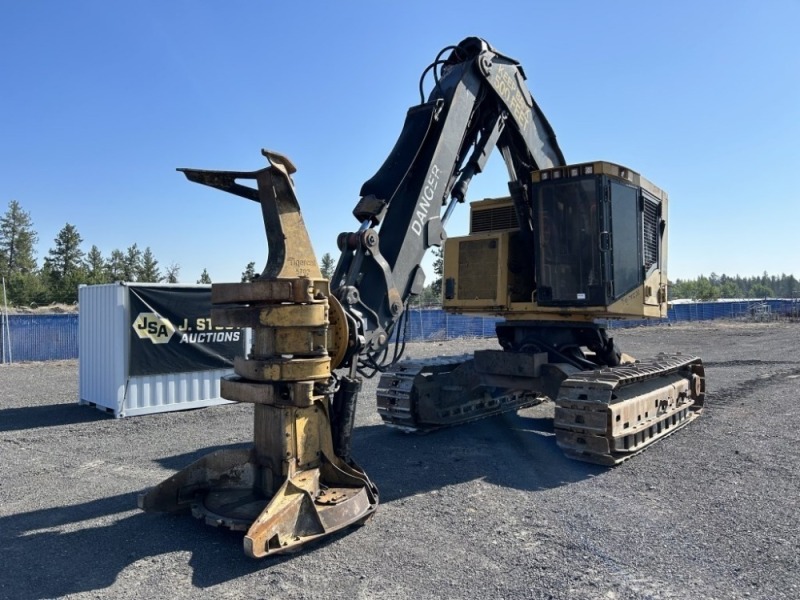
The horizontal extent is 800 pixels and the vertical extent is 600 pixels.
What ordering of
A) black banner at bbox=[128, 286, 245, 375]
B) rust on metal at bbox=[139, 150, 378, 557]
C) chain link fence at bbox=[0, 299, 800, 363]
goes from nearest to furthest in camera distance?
rust on metal at bbox=[139, 150, 378, 557]
black banner at bbox=[128, 286, 245, 375]
chain link fence at bbox=[0, 299, 800, 363]

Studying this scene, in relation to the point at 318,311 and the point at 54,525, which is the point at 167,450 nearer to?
the point at 54,525

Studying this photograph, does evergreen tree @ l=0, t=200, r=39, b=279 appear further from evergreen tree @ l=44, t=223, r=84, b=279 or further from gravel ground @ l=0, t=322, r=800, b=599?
gravel ground @ l=0, t=322, r=800, b=599

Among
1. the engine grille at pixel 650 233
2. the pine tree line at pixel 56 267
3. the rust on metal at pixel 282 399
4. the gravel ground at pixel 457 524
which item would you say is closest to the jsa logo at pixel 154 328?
the gravel ground at pixel 457 524

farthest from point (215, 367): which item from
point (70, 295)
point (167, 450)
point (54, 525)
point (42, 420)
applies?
point (70, 295)

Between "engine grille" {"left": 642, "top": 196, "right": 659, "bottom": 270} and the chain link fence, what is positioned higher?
"engine grille" {"left": 642, "top": 196, "right": 659, "bottom": 270}

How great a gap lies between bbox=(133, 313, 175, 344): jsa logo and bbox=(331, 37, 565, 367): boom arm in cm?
684

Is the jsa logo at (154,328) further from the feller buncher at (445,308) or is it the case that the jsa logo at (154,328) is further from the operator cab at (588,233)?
the operator cab at (588,233)

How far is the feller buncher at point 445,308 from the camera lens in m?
4.65

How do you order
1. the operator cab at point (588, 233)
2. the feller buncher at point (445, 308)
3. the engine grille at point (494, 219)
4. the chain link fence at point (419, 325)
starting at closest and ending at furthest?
the feller buncher at point (445, 308) → the operator cab at point (588, 233) → the engine grille at point (494, 219) → the chain link fence at point (419, 325)

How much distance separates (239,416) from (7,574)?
21.2 feet

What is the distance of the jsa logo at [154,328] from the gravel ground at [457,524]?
2.18 meters

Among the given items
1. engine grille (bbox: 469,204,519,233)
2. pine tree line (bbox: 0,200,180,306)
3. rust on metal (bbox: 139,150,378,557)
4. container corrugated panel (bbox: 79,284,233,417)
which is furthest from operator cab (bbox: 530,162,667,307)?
pine tree line (bbox: 0,200,180,306)

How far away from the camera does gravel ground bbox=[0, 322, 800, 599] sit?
13.1 ft

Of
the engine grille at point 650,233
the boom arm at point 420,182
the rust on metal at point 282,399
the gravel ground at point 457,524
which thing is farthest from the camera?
the engine grille at point 650,233
